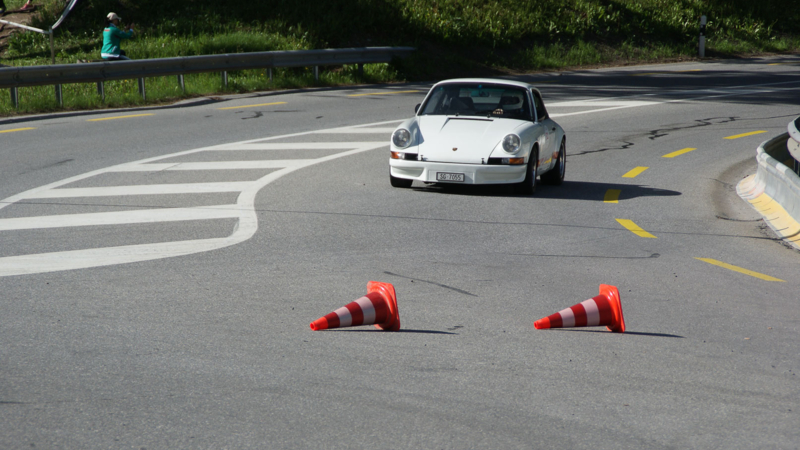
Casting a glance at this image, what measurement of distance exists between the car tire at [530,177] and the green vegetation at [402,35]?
10793 millimetres

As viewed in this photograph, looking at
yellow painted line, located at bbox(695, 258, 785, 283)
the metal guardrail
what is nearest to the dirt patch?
the metal guardrail

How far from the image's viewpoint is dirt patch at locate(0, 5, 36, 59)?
2634 centimetres

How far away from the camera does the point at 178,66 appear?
20.4 meters

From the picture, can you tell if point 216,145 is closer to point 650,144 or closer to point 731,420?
point 650,144

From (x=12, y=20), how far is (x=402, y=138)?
2127cm

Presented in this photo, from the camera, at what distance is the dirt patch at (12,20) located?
2634cm

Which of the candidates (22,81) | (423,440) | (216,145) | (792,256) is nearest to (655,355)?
(423,440)

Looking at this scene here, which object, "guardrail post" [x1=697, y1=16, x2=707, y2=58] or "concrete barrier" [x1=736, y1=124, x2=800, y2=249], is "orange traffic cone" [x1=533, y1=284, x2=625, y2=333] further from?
"guardrail post" [x1=697, y1=16, x2=707, y2=58]

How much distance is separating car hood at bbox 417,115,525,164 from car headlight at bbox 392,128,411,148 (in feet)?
0.57

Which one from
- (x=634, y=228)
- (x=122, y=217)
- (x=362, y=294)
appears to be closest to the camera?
(x=362, y=294)

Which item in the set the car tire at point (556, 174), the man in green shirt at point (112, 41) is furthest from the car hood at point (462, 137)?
the man in green shirt at point (112, 41)

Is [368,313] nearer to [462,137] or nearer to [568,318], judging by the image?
[568,318]

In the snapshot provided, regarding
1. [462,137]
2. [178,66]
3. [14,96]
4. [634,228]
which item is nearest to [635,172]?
Result: [462,137]

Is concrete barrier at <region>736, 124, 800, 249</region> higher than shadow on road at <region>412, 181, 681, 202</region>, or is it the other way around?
concrete barrier at <region>736, 124, 800, 249</region>
